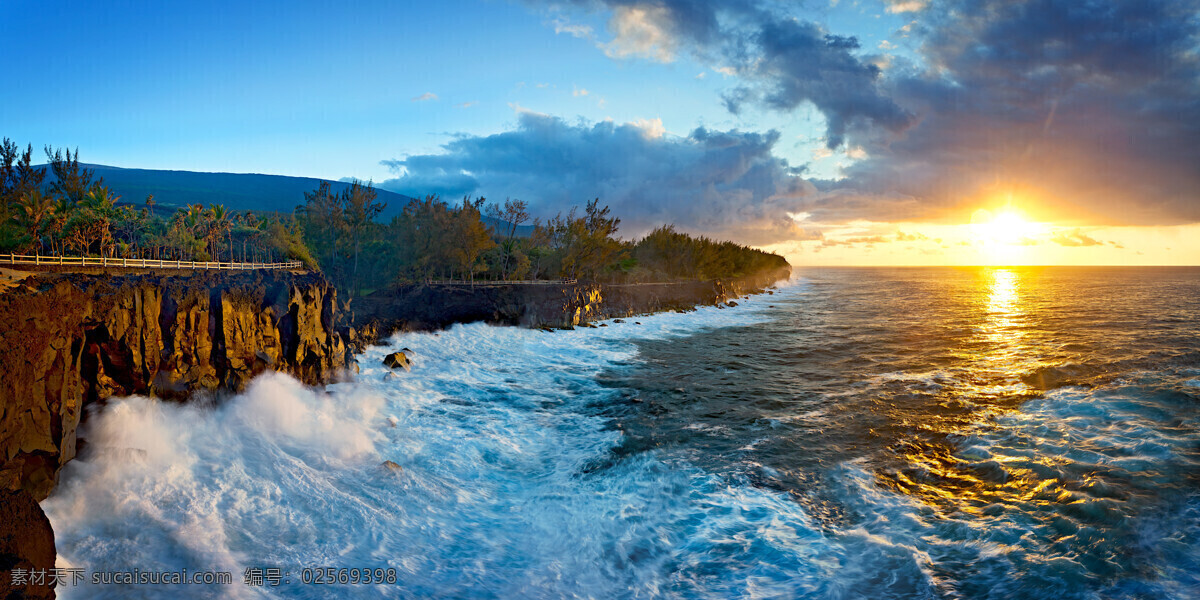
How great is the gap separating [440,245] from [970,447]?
6063 cm

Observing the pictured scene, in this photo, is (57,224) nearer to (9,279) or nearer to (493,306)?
(9,279)

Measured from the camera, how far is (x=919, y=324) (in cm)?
6450

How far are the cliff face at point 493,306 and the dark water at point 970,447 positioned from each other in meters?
20.5

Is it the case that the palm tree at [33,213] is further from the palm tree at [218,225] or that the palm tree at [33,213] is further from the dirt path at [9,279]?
the palm tree at [218,225]

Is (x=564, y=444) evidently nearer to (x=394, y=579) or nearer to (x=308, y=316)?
(x=394, y=579)

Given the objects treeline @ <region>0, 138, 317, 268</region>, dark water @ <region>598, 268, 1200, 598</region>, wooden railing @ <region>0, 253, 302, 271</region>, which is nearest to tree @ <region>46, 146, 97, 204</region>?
treeline @ <region>0, 138, 317, 268</region>

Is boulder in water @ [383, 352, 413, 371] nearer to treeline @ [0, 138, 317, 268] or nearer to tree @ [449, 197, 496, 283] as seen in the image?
treeline @ [0, 138, 317, 268]

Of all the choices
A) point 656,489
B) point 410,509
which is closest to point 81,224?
point 410,509

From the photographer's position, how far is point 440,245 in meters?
67.8

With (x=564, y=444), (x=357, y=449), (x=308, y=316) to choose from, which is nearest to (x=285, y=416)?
(x=357, y=449)

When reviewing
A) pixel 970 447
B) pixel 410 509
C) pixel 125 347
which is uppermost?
pixel 125 347

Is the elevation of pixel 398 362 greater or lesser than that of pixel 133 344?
lesser

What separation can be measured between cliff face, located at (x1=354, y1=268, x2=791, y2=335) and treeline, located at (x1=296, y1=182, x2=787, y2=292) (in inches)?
214

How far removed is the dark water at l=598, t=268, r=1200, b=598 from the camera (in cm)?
1280
